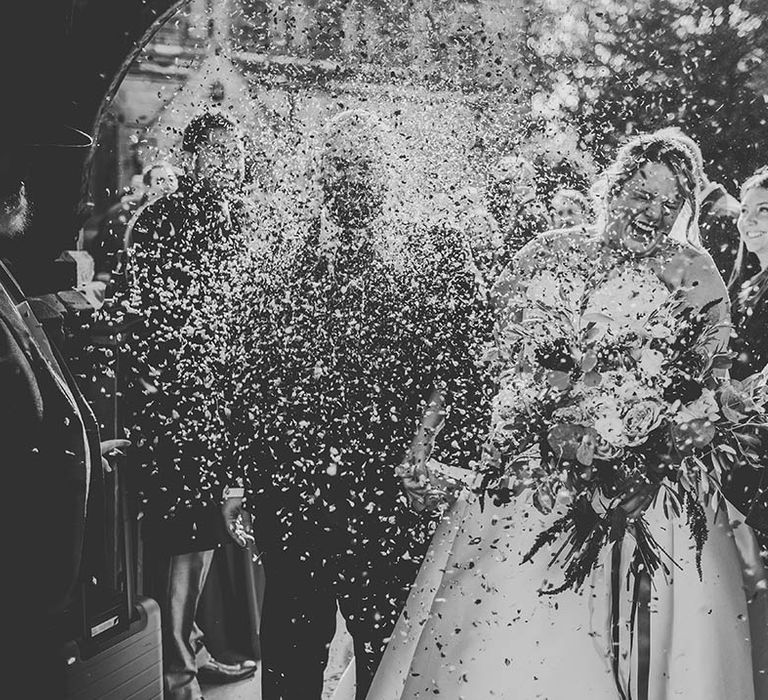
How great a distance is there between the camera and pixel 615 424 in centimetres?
130

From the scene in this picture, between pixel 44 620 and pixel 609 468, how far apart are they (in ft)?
3.04

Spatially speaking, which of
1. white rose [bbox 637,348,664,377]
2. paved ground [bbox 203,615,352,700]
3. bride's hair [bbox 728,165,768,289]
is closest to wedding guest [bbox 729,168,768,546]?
bride's hair [bbox 728,165,768,289]

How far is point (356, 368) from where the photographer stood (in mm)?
1327

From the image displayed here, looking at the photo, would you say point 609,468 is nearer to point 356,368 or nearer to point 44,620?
point 356,368

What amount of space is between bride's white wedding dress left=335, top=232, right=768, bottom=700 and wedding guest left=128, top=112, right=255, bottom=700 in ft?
1.23

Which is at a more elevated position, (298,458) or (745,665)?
(298,458)

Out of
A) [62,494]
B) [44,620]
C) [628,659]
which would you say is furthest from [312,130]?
[628,659]

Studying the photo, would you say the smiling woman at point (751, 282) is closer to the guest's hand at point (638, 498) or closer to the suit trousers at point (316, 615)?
the guest's hand at point (638, 498)

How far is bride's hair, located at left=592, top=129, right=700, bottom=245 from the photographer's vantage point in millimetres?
1297

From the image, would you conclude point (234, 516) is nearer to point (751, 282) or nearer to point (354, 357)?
point (354, 357)

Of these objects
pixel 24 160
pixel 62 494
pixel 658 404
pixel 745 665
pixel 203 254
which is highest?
pixel 24 160

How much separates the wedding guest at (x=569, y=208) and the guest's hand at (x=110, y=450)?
78 cm

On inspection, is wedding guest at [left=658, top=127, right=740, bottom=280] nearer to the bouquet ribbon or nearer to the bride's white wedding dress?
the bride's white wedding dress

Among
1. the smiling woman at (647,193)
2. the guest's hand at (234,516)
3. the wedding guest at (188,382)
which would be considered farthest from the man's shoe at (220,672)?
the smiling woman at (647,193)
